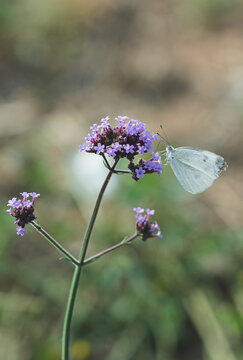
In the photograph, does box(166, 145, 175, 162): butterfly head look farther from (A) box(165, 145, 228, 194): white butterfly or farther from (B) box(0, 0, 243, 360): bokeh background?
(B) box(0, 0, 243, 360): bokeh background

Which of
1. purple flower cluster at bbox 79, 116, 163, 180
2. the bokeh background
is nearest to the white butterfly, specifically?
purple flower cluster at bbox 79, 116, 163, 180

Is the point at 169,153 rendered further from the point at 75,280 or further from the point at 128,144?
the point at 75,280

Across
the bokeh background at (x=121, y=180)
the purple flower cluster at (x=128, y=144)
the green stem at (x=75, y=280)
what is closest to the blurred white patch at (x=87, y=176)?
the bokeh background at (x=121, y=180)

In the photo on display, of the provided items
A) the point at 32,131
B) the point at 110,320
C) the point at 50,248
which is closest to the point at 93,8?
the point at 32,131

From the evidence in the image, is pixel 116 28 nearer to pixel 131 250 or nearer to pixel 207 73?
pixel 207 73

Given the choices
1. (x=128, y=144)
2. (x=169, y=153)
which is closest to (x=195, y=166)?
(x=169, y=153)
